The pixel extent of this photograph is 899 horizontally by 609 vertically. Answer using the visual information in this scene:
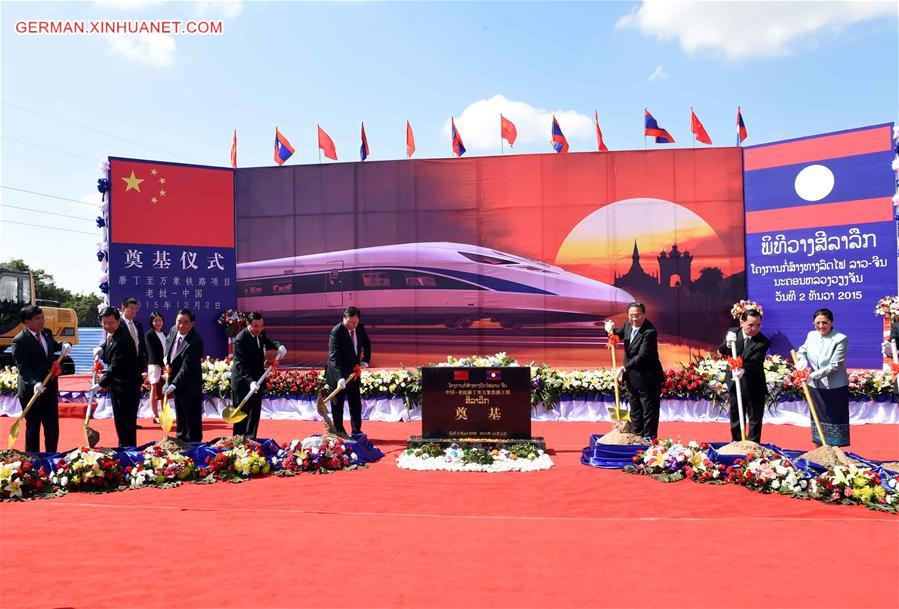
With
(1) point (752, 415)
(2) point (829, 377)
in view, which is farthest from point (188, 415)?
(2) point (829, 377)

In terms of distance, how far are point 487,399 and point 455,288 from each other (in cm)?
904

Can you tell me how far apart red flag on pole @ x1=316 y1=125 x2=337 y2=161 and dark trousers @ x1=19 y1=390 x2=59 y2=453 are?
12197 millimetres

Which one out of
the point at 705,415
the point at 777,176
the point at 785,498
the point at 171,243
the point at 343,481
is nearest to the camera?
the point at 785,498

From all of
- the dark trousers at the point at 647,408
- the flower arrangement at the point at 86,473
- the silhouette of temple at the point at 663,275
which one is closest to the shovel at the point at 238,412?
the flower arrangement at the point at 86,473

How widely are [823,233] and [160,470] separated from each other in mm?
15251

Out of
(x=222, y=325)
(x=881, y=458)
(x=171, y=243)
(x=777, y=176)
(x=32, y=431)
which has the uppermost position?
(x=777, y=176)

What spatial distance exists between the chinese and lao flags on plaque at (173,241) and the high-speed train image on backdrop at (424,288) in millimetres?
909

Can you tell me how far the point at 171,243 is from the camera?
54.2 ft

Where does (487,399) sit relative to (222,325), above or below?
below

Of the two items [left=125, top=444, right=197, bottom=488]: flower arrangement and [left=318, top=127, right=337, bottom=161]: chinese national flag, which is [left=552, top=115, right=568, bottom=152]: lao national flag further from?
[left=125, top=444, right=197, bottom=488]: flower arrangement

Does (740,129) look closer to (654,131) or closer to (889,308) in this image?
(654,131)

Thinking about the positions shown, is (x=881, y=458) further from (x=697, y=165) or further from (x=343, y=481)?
(x=697, y=165)

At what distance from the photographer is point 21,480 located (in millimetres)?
5824

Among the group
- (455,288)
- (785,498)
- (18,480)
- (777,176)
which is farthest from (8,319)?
(777,176)
